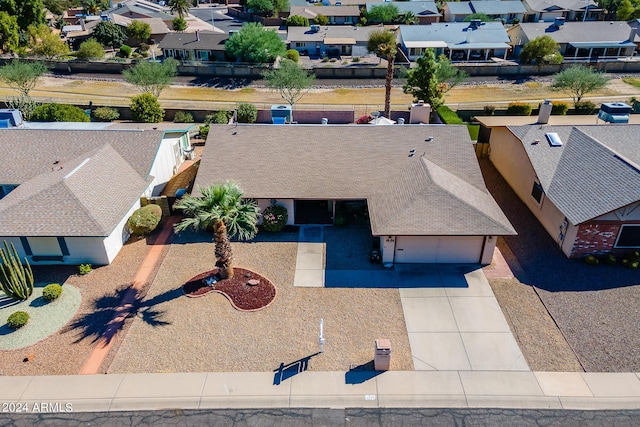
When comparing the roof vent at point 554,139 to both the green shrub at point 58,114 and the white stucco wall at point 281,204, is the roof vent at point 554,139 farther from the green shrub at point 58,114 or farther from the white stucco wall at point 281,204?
the green shrub at point 58,114

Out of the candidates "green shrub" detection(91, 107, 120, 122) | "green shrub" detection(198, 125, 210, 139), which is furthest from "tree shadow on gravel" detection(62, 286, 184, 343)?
"green shrub" detection(91, 107, 120, 122)

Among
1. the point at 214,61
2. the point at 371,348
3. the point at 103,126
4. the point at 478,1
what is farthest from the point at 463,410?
the point at 478,1

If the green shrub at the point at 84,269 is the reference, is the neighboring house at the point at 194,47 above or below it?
above

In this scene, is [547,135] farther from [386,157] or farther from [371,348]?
[371,348]

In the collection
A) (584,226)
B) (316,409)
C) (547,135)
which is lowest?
(316,409)

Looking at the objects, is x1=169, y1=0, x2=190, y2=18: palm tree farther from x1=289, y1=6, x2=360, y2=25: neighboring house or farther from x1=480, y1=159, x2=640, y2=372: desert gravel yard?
x1=480, y1=159, x2=640, y2=372: desert gravel yard

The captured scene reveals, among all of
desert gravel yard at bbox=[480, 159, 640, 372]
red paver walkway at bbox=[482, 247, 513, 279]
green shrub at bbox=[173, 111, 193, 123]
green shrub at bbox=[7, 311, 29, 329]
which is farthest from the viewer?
green shrub at bbox=[173, 111, 193, 123]

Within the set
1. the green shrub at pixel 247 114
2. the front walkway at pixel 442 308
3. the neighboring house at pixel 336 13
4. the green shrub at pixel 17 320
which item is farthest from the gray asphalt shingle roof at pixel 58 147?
the neighboring house at pixel 336 13
